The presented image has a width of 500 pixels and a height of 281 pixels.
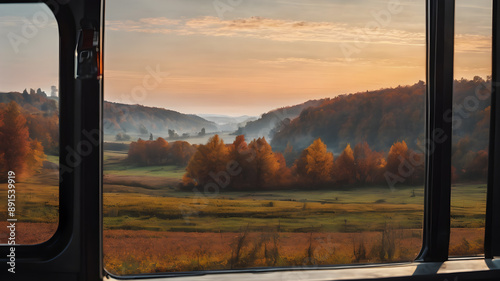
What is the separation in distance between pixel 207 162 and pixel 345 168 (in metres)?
0.56

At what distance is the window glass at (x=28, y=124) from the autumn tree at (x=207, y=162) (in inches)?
19.1

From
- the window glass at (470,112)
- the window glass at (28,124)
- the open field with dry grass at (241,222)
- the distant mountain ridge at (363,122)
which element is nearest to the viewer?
the window glass at (28,124)

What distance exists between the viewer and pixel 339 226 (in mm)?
1836

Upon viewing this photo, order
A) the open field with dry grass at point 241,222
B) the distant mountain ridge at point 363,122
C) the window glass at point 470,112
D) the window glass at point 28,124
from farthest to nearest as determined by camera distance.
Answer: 1. the window glass at point 470,112
2. the distant mountain ridge at point 363,122
3. the open field with dry grass at point 241,222
4. the window glass at point 28,124

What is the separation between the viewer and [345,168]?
1.77 meters

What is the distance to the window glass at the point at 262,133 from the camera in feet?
5.38

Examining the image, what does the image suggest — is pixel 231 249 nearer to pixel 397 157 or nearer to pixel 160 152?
pixel 160 152

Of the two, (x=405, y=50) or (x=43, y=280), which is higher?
(x=405, y=50)

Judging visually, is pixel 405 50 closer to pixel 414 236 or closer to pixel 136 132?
pixel 414 236

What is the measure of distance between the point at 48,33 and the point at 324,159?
3.72ft

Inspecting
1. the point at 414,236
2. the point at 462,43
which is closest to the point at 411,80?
the point at 462,43

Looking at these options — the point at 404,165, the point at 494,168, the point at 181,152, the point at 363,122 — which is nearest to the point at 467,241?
the point at 494,168

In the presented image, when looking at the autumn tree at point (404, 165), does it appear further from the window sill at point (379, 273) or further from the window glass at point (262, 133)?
the window sill at point (379, 273)

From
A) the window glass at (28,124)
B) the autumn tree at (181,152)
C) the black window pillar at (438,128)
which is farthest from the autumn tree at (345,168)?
the window glass at (28,124)
